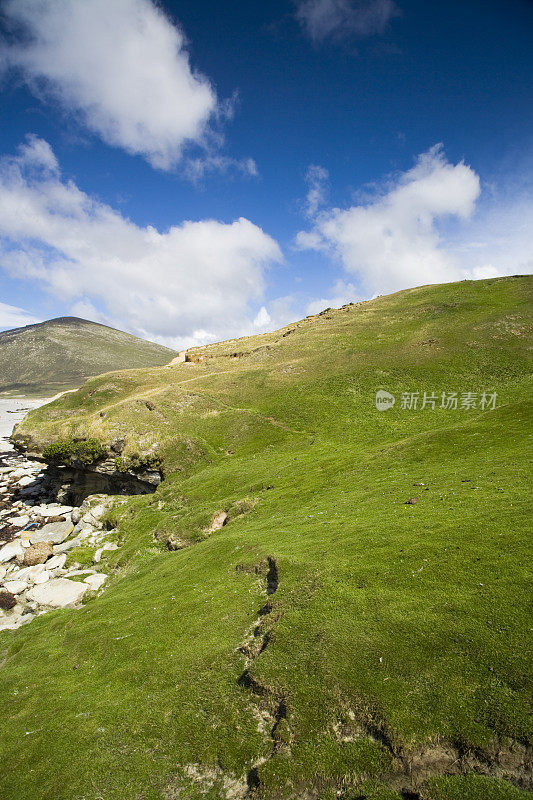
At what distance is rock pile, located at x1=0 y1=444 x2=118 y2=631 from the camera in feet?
Result: 99.6

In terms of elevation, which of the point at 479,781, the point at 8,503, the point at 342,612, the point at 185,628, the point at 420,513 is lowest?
the point at 8,503

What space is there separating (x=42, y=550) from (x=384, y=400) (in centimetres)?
5230

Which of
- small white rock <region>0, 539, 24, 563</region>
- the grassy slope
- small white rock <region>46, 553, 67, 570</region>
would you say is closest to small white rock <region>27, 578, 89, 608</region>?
the grassy slope

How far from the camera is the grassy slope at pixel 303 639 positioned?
36.8 ft

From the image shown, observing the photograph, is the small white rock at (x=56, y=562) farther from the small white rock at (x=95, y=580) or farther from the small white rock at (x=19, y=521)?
the small white rock at (x=19, y=521)

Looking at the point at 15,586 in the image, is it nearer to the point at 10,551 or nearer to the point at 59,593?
the point at 59,593

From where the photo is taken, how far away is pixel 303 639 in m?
14.7

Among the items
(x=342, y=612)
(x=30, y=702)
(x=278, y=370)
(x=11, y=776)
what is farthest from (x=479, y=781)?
(x=278, y=370)

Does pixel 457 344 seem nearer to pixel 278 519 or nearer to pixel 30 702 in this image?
pixel 278 519

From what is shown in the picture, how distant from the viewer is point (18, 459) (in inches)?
4080

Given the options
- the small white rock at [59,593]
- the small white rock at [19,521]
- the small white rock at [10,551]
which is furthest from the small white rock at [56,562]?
the small white rock at [19,521]

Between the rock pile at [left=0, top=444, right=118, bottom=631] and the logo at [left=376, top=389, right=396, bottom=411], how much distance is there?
42.4m

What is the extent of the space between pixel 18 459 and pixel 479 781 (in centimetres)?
12447

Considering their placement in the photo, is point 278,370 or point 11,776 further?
point 278,370
